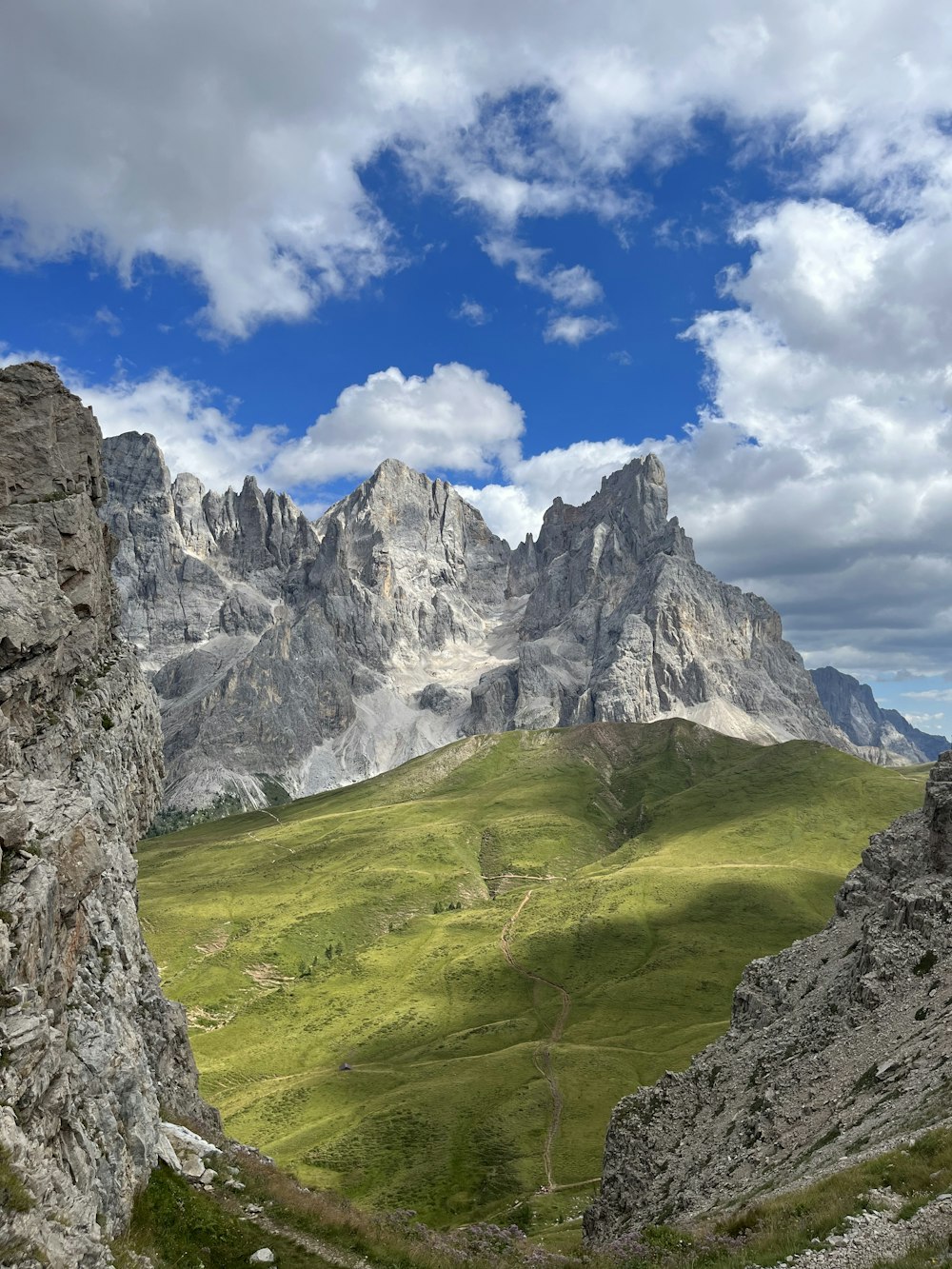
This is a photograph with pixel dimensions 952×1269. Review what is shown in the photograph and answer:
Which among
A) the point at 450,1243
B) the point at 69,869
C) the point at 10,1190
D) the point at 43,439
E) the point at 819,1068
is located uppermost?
the point at 43,439

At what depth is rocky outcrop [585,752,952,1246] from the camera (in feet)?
115

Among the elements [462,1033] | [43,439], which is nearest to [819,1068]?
[43,439]

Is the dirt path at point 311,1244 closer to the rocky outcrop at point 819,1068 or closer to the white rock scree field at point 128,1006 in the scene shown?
the white rock scree field at point 128,1006

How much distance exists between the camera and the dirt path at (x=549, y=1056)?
85.8 m

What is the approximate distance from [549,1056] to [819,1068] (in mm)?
83637

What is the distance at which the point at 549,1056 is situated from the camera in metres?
117

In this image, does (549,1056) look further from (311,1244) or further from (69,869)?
(69,869)

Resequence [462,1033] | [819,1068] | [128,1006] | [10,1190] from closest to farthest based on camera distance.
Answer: [10,1190] → [128,1006] → [819,1068] → [462,1033]

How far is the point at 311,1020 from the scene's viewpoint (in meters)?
158

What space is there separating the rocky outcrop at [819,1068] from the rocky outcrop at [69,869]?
2628 cm

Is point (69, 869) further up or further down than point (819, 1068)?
further up

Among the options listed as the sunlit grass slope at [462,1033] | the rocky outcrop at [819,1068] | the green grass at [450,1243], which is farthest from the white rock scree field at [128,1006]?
the sunlit grass slope at [462,1033]

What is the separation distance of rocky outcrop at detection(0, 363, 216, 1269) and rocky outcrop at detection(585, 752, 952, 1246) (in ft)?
86.2

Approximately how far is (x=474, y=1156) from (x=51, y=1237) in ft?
264
